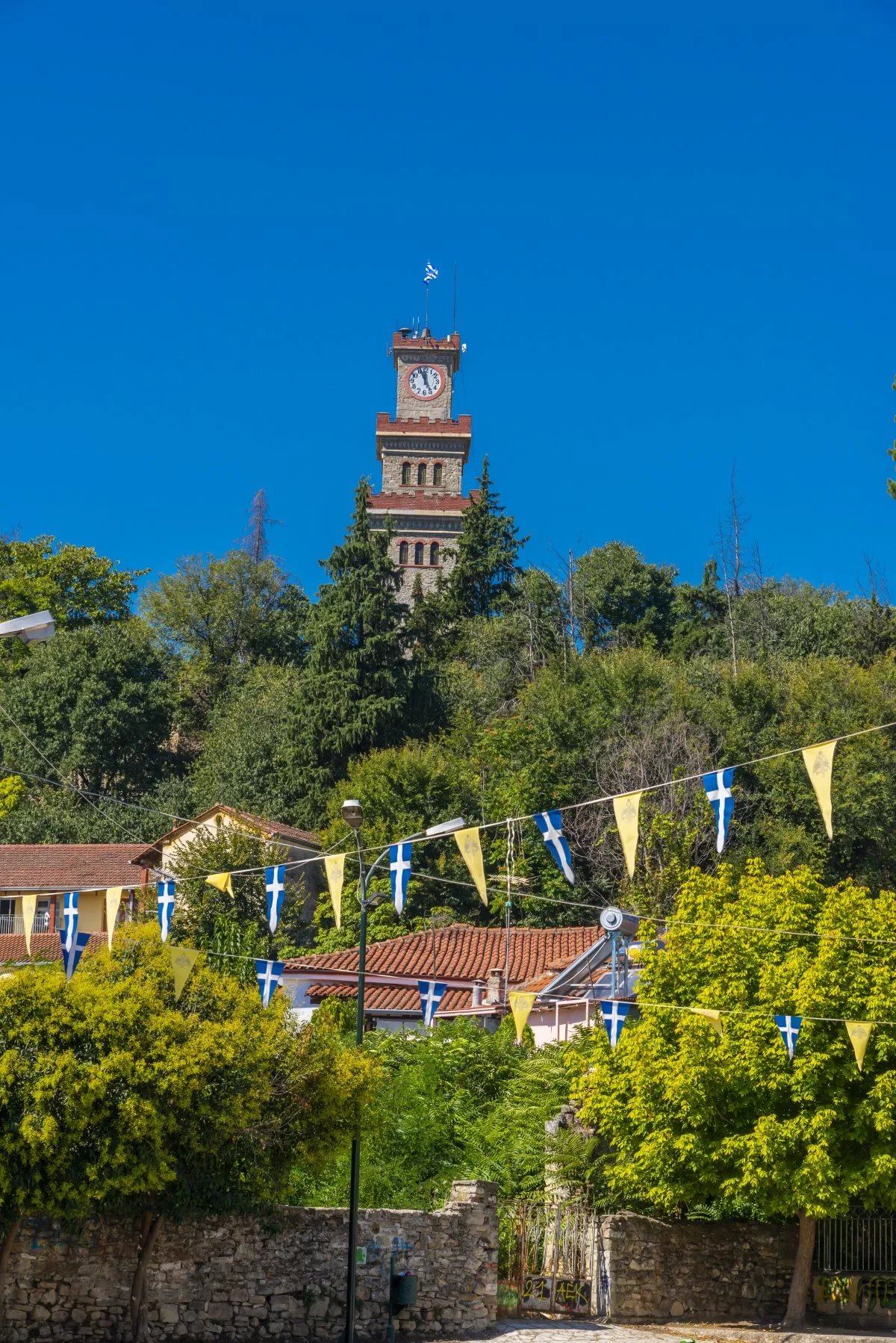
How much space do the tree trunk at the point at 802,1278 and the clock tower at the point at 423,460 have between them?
162 feet

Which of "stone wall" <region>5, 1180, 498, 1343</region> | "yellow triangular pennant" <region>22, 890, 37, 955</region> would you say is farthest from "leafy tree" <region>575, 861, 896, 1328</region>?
"yellow triangular pennant" <region>22, 890, 37, 955</region>

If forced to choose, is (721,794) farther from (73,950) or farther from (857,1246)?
(857,1246)

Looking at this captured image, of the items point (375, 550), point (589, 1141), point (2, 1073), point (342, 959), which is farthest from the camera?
point (375, 550)

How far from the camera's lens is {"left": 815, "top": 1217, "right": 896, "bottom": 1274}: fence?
21328mm

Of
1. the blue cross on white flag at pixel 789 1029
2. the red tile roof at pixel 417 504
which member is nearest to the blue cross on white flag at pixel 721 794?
the blue cross on white flag at pixel 789 1029

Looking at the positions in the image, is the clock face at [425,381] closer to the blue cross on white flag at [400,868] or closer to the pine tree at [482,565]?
the pine tree at [482,565]

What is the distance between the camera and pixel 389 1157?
2141 cm

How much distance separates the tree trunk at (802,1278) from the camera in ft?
68.3

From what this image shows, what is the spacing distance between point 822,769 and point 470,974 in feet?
70.4

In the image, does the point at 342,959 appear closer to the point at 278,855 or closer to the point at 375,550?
the point at 278,855

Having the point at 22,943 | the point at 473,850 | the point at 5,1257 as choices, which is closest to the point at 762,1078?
the point at 473,850

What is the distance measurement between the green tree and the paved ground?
35.2 metres

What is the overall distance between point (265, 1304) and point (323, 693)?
31.6m

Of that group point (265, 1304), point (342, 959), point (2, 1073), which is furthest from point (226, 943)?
point (2, 1073)
